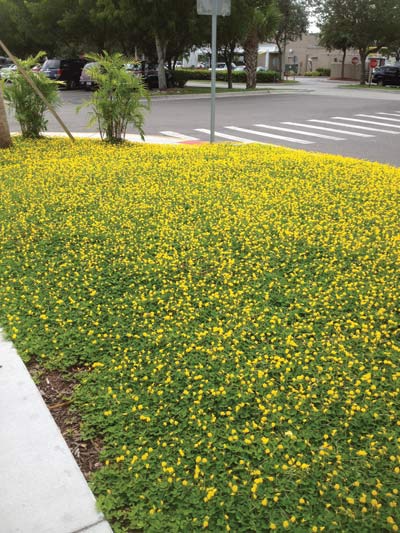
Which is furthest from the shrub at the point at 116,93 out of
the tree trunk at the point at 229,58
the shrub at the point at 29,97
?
the tree trunk at the point at 229,58

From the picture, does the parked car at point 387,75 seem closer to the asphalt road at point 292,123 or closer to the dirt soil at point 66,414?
the asphalt road at point 292,123

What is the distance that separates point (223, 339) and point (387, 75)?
41.4m

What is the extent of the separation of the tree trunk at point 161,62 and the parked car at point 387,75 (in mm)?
18450

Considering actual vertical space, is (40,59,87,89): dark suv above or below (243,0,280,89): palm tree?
below

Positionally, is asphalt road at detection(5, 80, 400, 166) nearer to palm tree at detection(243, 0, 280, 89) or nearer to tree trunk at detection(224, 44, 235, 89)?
palm tree at detection(243, 0, 280, 89)

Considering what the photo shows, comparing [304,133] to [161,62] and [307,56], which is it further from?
[307,56]

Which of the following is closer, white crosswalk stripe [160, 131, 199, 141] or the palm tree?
white crosswalk stripe [160, 131, 199, 141]

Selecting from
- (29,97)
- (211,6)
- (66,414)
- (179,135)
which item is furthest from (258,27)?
(66,414)

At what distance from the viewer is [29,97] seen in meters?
11.5

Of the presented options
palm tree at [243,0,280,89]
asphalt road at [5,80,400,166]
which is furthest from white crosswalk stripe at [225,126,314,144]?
palm tree at [243,0,280,89]

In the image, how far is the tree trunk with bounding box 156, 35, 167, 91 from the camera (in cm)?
2980

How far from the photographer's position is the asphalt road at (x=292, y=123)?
13289mm

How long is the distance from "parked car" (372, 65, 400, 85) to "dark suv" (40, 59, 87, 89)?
23128 millimetres

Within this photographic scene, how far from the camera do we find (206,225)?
19.5 ft
